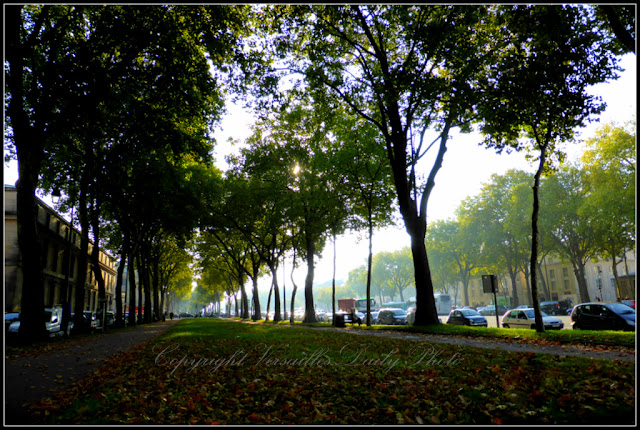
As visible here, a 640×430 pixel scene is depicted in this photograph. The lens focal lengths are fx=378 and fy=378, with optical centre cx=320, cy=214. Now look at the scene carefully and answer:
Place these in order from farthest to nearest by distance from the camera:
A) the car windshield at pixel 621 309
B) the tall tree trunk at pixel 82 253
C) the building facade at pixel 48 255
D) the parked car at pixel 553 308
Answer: the parked car at pixel 553 308, the building facade at pixel 48 255, the tall tree trunk at pixel 82 253, the car windshield at pixel 621 309

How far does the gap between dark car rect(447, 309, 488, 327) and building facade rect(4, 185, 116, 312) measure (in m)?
24.9

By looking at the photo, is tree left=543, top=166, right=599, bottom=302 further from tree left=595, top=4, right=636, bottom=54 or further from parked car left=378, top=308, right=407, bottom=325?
tree left=595, top=4, right=636, bottom=54

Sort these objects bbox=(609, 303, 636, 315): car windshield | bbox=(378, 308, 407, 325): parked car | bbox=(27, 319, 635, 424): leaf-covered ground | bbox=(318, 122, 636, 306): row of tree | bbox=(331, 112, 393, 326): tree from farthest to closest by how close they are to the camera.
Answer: bbox=(378, 308, 407, 325): parked car
bbox=(318, 122, 636, 306): row of tree
bbox=(331, 112, 393, 326): tree
bbox=(609, 303, 636, 315): car windshield
bbox=(27, 319, 635, 424): leaf-covered ground

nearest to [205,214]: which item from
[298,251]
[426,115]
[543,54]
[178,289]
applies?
[298,251]

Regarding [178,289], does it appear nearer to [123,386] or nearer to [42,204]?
[42,204]

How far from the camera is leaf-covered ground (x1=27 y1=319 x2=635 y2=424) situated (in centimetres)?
448

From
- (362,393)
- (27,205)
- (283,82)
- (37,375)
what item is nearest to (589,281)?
(283,82)

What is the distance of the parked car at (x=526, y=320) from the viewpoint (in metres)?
20.8

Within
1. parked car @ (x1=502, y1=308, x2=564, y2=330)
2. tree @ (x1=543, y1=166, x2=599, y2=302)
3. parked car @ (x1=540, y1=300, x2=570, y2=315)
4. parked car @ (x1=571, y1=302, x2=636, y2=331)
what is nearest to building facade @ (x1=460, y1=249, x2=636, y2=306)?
parked car @ (x1=540, y1=300, x2=570, y2=315)

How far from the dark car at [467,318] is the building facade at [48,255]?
24.9m

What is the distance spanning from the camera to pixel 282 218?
29.6 m

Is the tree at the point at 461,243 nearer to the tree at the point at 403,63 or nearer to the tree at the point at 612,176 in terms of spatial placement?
the tree at the point at 612,176

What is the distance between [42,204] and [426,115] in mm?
34041

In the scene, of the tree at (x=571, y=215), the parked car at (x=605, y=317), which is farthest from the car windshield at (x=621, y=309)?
the tree at (x=571, y=215)
